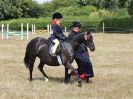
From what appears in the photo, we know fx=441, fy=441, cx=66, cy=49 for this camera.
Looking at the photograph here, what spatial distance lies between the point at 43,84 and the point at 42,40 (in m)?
1.59

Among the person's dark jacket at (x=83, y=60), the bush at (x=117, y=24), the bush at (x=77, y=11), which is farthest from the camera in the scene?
the bush at (x=77, y=11)

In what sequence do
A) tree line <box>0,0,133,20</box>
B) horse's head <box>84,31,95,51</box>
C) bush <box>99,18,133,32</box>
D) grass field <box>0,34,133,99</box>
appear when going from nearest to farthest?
grass field <box>0,34,133,99</box>, horse's head <box>84,31,95,51</box>, bush <box>99,18,133,32</box>, tree line <box>0,0,133,20</box>

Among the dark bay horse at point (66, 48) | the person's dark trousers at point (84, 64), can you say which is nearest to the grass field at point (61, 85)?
the person's dark trousers at point (84, 64)

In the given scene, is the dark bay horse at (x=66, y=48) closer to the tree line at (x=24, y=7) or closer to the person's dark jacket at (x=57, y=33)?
the person's dark jacket at (x=57, y=33)

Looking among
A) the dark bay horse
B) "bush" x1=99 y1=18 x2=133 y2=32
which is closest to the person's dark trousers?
the dark bay horse

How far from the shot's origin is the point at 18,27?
2625 inches

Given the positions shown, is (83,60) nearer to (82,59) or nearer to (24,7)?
(82,59)

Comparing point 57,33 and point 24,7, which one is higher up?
point 57,33

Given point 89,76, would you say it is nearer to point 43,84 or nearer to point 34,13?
point 43,84

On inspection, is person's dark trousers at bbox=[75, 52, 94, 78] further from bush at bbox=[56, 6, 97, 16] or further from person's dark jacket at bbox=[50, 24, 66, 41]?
bush at bbox=[56, 6, 97, 16]

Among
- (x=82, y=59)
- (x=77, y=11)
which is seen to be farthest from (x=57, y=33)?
Answer: (x=77, y=11)

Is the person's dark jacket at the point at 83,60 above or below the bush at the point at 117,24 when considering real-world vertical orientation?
above

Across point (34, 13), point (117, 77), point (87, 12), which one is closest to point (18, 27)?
point (87, 12)

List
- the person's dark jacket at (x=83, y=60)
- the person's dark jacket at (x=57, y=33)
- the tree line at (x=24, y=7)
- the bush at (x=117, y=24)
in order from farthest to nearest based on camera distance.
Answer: the tree line at (x=24, y=7), the bush at (x=117, y=24), the person's dark jacket at (x=83, y=60), the person's dark jacket at (x=57, y=33)
